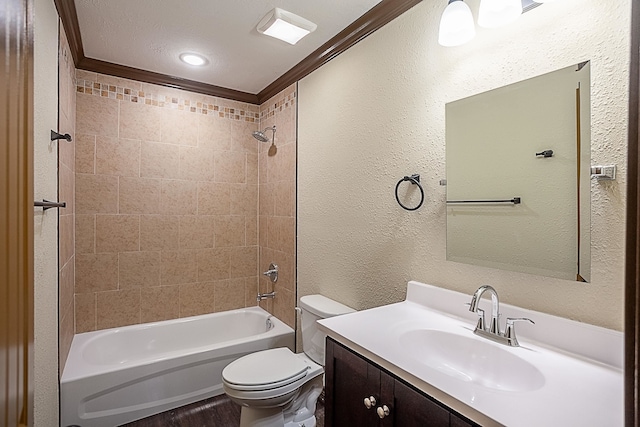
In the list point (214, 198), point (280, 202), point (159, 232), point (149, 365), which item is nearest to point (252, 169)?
Answer: point (214, 198)

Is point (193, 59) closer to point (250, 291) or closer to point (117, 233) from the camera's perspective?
point (117, 233)

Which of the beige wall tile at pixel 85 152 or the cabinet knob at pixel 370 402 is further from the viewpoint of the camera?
the beige wall tile at pixel 85 152

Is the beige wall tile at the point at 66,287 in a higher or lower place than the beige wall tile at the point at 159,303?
higher

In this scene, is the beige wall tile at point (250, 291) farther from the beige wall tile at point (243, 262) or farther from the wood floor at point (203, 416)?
the wood floor at point (203, 416)

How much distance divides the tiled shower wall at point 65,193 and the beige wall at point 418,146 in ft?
4.87

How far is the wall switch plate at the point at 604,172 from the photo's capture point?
0.99 m

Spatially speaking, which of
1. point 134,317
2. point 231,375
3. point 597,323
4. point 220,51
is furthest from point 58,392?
point 597,323

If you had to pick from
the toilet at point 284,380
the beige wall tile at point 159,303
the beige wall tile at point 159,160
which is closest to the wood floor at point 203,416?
the toilet at point 284,380

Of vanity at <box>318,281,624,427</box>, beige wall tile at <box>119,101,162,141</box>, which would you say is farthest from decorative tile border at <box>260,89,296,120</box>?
vanity at <box>318,281,624,427</box>

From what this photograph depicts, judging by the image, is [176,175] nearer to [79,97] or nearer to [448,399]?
[79,97]

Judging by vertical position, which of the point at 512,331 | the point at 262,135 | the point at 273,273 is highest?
the point at 262,135

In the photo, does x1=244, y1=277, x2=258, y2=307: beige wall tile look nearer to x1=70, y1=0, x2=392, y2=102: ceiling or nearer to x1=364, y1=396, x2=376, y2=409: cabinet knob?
x1=70, y1=0, x2=392, y2=102: ceiling

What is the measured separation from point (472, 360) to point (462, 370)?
0.05 metres

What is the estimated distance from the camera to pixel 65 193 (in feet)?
6.84
